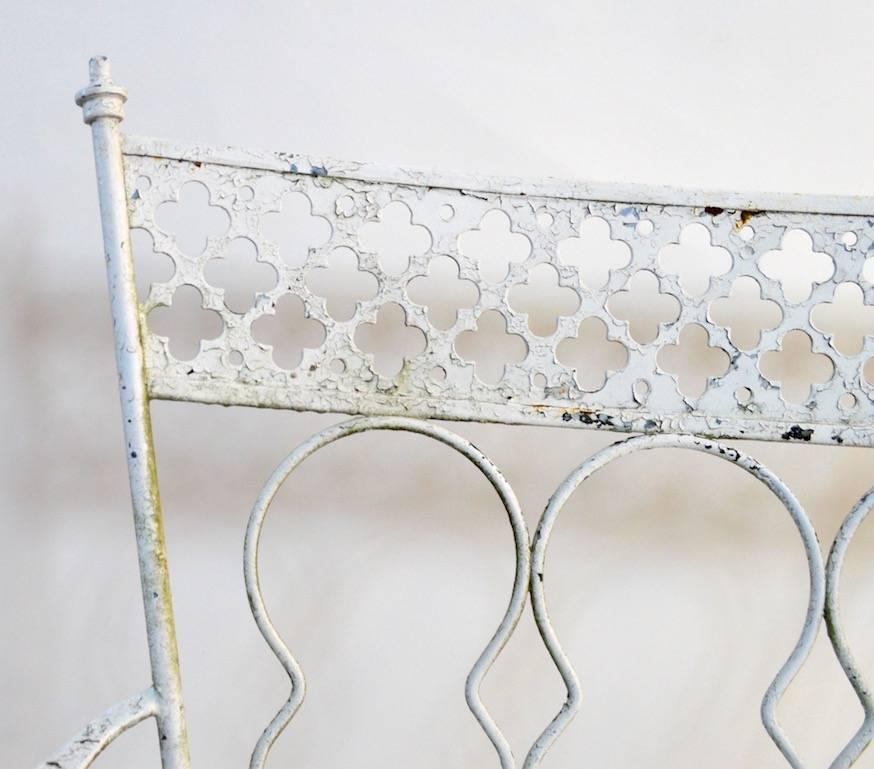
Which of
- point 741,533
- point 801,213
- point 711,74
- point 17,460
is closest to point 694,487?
point 741,533

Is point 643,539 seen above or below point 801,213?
below

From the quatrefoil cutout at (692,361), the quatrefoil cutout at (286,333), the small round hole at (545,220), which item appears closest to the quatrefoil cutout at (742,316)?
the quatrefoil cutout at (692,361)

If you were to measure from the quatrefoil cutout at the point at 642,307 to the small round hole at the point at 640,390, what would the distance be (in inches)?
6.3

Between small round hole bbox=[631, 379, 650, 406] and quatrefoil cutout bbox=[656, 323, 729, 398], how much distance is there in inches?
6.7

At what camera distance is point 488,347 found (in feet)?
2.76

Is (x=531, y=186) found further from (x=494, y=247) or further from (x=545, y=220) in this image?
(x=494, y=247)

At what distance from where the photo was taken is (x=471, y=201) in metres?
0.68

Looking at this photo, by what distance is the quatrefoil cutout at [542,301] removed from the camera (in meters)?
0.84

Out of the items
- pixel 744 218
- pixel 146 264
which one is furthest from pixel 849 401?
pixel 146 264

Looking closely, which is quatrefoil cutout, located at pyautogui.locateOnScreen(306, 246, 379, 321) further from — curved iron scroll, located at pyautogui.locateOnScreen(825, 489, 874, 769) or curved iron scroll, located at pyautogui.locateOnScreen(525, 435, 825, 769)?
curved iron scroll, located at pyautogui.locateOnScreen(825, 489, 874, 769)

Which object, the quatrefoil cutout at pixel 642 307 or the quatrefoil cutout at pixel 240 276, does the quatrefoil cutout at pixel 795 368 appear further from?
the quatrefoil cutout at pixel 240 276

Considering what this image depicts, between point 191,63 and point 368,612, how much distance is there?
0.53 meters

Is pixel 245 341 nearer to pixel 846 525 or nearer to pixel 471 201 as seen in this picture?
pixel 471 201

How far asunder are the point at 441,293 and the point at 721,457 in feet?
0.96
